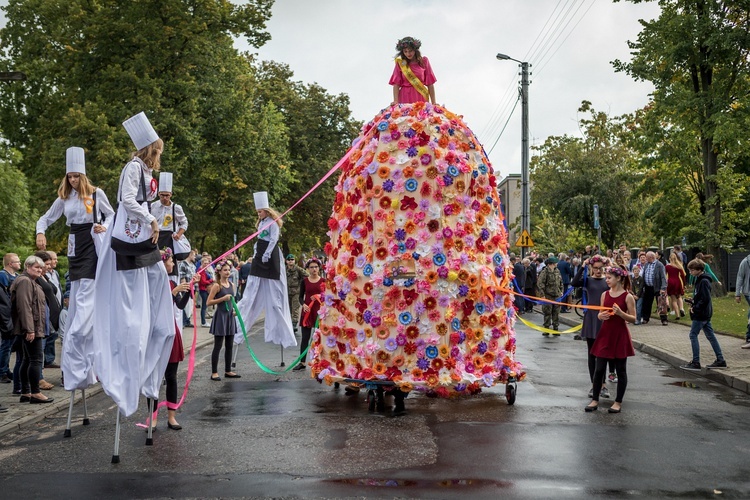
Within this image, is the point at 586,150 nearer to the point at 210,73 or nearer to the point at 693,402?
the point at 210,73

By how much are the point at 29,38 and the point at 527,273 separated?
71.4ft

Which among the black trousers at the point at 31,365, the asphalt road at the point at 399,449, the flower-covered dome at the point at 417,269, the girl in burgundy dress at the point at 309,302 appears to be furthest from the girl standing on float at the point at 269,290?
the black trousers at the point at 31,365

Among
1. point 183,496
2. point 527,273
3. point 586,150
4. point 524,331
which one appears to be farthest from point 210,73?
point 183,496

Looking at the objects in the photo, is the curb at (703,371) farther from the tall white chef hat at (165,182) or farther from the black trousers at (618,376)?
the tall white chef hat at (165,182)

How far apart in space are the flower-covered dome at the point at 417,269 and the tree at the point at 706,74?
63.6 feet

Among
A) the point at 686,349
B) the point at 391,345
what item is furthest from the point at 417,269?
the point at 686,349

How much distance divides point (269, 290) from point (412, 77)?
4.81m

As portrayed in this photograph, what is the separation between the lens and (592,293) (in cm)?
1084

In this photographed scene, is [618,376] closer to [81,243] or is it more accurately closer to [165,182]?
[81,243]

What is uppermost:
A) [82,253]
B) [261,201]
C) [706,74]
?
[706,74]

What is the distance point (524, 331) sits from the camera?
21.0m

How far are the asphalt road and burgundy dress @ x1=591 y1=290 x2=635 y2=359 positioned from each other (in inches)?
27.5

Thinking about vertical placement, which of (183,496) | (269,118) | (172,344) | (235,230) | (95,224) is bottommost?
(183,496)

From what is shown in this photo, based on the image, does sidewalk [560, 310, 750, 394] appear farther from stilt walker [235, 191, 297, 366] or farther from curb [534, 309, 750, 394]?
stilt walker [235, 191, 297, 366]
